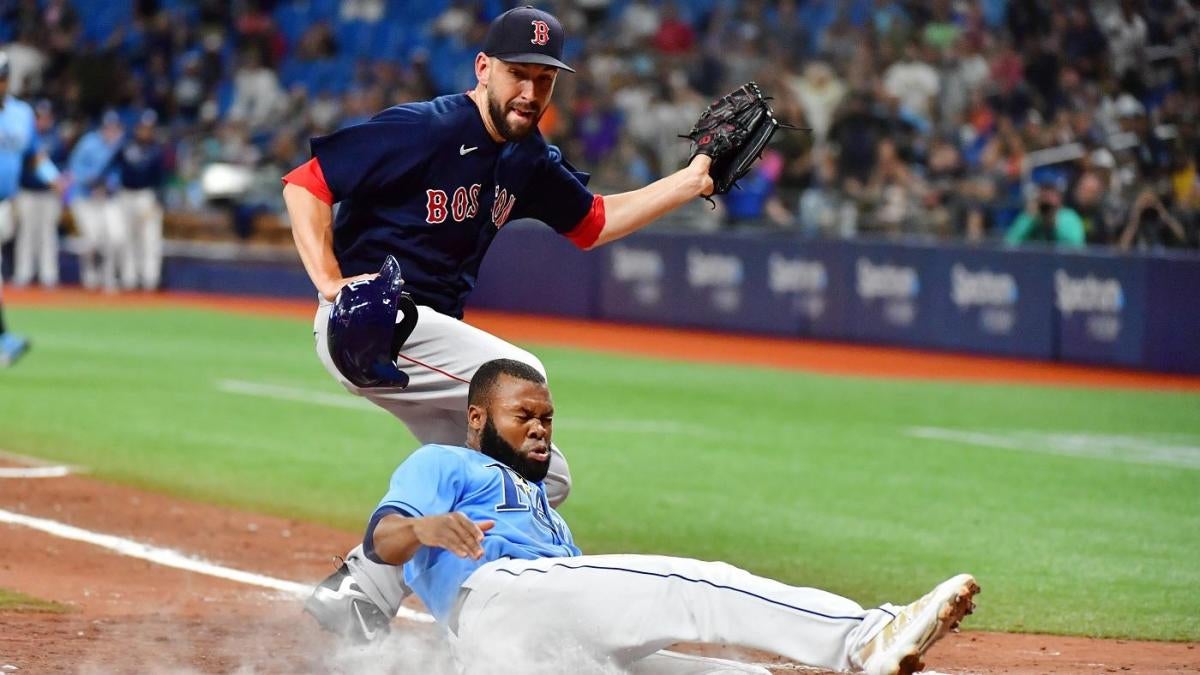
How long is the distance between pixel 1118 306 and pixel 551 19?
1231 centimetres

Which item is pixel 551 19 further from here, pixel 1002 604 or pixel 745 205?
pixel 745 205

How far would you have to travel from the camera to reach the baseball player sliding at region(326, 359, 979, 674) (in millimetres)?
4395

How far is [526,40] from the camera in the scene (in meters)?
5.55

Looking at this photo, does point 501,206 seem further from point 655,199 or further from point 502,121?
point 655,199

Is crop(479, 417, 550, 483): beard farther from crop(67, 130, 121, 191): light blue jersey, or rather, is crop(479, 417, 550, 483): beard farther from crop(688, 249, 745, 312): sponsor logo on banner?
crop(67, 130, 121, 191): light blue jersey

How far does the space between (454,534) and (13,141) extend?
975 centimetres

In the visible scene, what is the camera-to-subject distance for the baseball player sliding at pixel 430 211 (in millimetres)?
5551

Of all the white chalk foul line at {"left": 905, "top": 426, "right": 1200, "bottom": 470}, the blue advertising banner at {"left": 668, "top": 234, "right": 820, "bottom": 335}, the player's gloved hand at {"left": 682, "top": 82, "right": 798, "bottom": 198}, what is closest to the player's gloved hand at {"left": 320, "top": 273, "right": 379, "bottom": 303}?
the player's gloved hand at {"left": 682, "top": 82, "right": 798, "bottom": 198}

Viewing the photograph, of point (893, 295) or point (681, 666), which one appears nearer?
point (681, 666)

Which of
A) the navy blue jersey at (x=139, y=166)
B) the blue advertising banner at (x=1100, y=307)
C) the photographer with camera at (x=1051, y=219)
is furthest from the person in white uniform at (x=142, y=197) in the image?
the blue advertising banner at (x=1100, y=307)

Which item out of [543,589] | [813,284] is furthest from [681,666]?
[813,284]

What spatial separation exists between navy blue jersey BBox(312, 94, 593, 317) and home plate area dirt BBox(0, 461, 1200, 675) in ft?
4.02

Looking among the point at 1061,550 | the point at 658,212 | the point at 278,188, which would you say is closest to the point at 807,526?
the point at 1061,550

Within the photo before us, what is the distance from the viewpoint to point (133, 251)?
86.0ft
